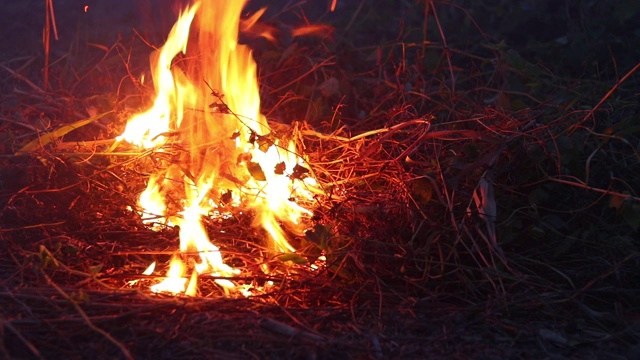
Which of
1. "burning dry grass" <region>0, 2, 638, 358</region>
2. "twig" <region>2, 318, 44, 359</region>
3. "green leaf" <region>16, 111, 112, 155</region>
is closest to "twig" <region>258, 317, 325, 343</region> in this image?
"burning dry grass" <region>0, 2, 638, 358</region>

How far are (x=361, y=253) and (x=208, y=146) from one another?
1026 mm

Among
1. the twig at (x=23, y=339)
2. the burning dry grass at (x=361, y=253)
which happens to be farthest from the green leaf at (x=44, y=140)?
the twig at (x=23, y=339)

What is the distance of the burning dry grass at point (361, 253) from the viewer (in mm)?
2504

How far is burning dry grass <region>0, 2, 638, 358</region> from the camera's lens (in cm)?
250

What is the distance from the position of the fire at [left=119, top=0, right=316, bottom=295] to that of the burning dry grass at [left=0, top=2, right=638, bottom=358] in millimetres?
77

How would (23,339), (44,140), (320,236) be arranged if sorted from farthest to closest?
(44,140) → (320,236) → (23,339)

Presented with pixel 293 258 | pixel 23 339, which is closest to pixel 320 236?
pixel 293 258

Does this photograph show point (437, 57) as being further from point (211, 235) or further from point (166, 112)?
point (211, 235)

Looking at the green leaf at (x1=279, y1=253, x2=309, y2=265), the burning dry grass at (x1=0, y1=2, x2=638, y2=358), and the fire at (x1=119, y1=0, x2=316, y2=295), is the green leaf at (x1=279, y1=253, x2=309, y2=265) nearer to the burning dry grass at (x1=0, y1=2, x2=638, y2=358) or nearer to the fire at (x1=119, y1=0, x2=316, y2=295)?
the burning dry grass at (x1=0, y1=2, x2=638, y2=358)

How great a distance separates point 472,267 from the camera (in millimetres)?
2904

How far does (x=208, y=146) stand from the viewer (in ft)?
11.6

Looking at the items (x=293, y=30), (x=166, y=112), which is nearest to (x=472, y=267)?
(x=166, y=112)

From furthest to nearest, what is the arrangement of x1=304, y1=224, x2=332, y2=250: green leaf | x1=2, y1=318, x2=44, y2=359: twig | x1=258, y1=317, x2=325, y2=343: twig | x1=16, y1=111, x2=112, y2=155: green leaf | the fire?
x1=16, y1=111, x2=112, y2=155: green leaf → the fire → x1=304, y1=224, x2=332, y2=250: green leaf → x1=258, y1=317, x2=325, y2=343: twig → x1=2, y1=318, x2=44, y2=359: twig

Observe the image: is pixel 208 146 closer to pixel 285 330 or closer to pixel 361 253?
pixel 361 253
